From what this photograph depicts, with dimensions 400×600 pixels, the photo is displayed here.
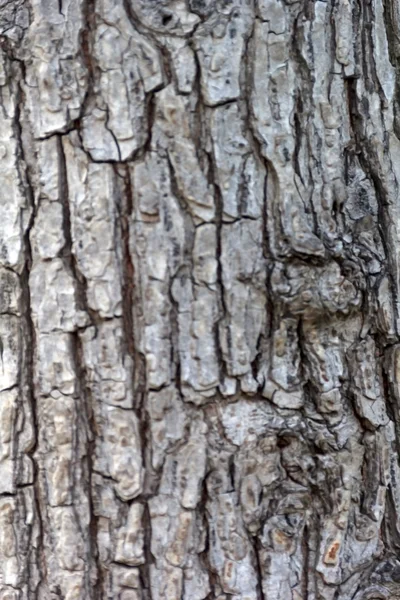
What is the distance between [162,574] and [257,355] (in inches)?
17.9

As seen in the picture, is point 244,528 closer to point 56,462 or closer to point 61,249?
point 56,462

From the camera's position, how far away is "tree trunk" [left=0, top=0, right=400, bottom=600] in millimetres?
1289

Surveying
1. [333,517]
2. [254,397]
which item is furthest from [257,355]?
[333,517]

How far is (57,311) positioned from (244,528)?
21.6 inches

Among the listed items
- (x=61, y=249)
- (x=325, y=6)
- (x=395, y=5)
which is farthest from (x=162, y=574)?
→ (x=395, y=5)

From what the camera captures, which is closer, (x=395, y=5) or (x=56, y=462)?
(x=56, y=462)

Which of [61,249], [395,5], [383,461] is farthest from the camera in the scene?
[395,5]

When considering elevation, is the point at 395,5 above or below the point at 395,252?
above

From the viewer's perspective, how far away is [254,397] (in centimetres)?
133

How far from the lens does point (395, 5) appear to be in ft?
5.09

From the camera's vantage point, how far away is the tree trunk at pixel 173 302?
129cm

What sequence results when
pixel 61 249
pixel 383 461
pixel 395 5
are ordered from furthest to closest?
pixel 395 5 → pixel 383 461 → pixel 61 249

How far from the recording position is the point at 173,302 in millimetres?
1301

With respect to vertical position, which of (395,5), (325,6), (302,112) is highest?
(395,5)
